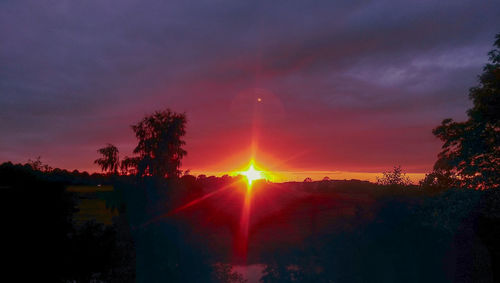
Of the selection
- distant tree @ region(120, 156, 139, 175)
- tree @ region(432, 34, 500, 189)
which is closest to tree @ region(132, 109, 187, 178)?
distant tree @ region(120, 156, 139, 175)

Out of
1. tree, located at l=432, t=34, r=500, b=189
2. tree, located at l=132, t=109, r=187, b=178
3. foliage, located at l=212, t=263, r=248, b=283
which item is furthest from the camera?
tree, located at l=132, t=109, r=187, b=178

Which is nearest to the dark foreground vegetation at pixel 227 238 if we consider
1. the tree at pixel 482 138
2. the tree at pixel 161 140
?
the tree at pixel 482 138

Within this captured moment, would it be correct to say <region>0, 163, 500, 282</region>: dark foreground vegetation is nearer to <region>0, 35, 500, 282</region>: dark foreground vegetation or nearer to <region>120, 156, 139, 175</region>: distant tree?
<region>0, 35, 500, 282</region>: dark foreground vegetation

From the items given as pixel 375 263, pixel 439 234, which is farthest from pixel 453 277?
pixel 375 263

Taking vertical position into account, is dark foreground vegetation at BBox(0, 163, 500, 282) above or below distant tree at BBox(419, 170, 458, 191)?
below

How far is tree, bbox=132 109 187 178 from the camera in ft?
176

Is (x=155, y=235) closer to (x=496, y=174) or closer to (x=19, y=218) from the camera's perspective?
(x=19, y=218)

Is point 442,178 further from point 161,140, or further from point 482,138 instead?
point 161,140

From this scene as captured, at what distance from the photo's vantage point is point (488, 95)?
28.7 metres

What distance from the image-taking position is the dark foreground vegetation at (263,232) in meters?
14.2

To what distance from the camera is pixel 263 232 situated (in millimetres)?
25281

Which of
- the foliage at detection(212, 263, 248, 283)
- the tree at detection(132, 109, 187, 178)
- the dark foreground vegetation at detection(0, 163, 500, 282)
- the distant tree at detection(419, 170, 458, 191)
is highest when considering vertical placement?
the tree at detection(132, 109, 187, 178)

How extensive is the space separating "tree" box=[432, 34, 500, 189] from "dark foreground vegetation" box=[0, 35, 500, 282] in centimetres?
11

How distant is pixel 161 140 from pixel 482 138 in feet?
127
